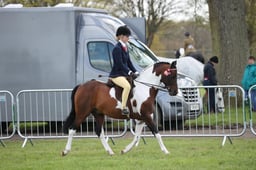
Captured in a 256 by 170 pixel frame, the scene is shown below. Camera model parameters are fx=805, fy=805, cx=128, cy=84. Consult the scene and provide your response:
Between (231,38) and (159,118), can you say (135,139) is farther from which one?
(231,38)

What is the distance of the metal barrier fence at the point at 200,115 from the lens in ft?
58.2

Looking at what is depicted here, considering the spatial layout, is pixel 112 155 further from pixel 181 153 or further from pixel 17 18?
pixel 17 18

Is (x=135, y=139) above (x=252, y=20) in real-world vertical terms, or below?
below

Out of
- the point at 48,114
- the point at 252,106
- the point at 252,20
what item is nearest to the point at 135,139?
the point at 252,106

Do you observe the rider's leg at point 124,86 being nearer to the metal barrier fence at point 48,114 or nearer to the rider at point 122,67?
the rider at point 122,67

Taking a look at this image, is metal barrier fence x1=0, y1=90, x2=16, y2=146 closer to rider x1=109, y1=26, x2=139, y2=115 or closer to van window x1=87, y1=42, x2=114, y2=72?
van window x1=87, y1=42, x2=114, y2=72

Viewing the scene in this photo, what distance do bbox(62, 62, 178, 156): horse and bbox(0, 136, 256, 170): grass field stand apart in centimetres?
52

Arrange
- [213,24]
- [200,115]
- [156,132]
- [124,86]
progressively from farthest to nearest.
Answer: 1. [213,24]
2. [200,115]
3. [124,86]
4. [156,132]

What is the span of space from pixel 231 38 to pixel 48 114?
25.6 feet

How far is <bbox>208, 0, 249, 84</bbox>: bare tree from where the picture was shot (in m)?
25.3

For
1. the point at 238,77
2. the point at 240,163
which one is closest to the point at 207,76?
the point at 238,77

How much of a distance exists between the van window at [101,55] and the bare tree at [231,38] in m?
5.77

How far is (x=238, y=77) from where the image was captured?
2559 cm

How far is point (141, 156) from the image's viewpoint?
14.6m
